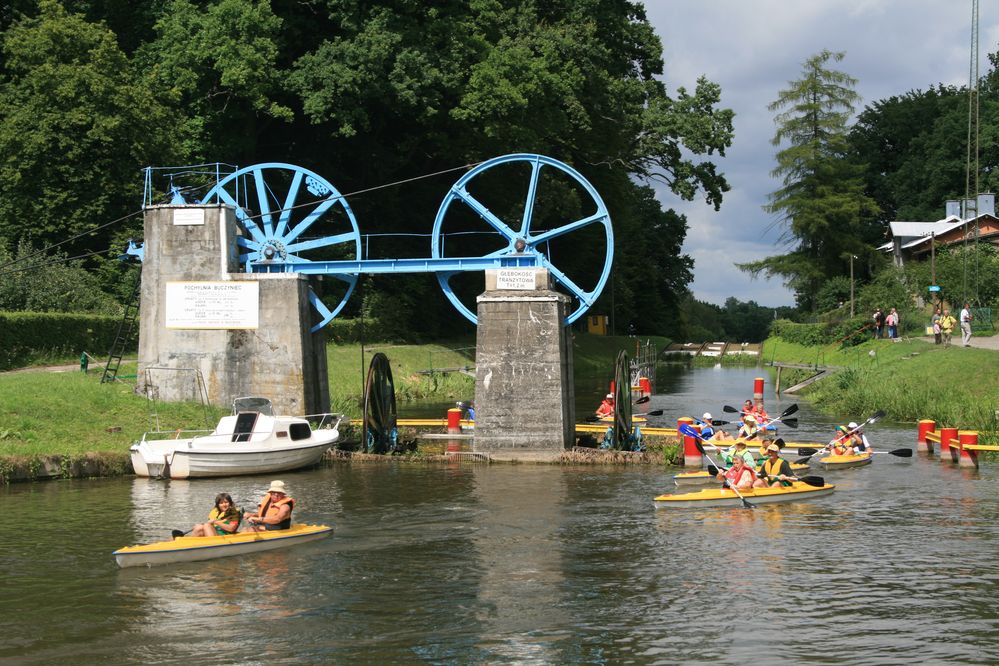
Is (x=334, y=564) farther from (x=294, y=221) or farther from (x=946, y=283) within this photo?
(x=946, y=283)

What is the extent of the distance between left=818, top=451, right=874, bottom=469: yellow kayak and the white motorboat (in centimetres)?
1241

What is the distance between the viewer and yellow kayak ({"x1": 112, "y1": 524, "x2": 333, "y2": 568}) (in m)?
18.2

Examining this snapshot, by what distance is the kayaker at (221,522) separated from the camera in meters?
19.2

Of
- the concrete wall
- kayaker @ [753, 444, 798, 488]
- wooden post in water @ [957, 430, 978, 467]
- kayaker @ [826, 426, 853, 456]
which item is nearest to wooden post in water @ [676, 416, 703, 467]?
kayaker @ [826, 426, 853, 456]

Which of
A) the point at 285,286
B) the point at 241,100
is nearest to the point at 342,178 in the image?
the point at 241,100

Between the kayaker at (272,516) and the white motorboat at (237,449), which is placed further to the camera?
the white motorboat at (237,449)

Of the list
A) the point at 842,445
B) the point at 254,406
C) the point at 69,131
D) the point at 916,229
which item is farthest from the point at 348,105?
the point at 916,229

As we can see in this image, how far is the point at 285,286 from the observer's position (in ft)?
106

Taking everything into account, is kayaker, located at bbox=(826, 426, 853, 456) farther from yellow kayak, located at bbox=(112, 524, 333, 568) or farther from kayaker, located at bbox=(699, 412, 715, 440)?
yellow kayak, located at bbox=(112, 524, 333, 568)

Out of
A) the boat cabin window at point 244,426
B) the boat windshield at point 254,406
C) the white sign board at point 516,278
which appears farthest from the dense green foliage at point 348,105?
the white sign board at point 516,278

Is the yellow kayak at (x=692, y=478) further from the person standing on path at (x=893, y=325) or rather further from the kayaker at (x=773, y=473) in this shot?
the person standing on path at (x=893, y=325)

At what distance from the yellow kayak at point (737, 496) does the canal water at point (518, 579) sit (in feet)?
1.00

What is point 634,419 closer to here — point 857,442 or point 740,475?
point 857,442

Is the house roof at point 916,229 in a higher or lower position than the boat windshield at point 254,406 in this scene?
higher
